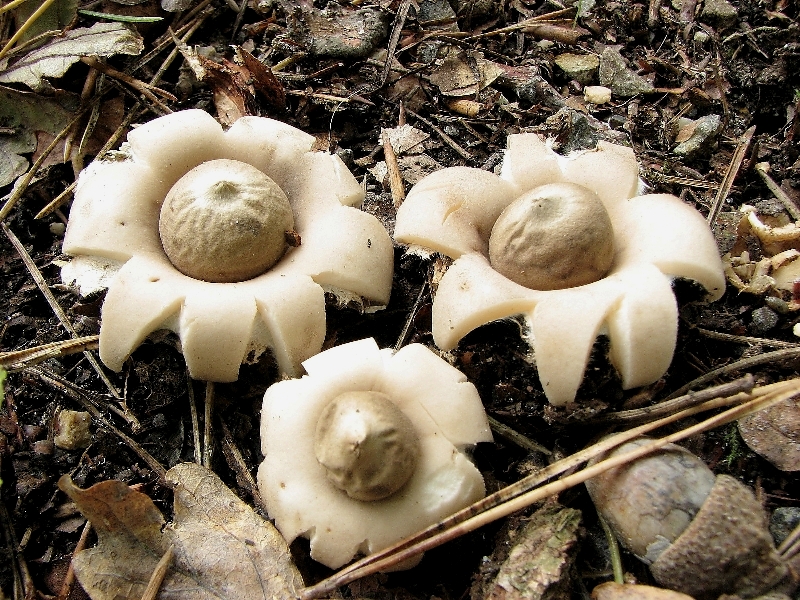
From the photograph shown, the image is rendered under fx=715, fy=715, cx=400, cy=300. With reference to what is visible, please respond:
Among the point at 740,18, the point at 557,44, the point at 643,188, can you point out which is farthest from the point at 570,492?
the point at 740,18

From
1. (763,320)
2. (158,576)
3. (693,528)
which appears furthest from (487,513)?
(763,320)

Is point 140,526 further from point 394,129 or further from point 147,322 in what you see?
point 394,129

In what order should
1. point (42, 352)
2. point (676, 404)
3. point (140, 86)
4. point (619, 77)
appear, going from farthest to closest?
point (619, 77) → point (140, 86) → point (42, 352) → point (676, 404)

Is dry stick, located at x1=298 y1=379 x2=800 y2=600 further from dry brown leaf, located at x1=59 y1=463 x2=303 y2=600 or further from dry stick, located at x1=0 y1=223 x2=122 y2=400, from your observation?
dry stick, located at x1=0 y1=223 x2=122 y2=400

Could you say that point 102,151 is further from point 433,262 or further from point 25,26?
point 433,262

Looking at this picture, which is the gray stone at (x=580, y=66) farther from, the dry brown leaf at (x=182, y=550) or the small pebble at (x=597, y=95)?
the dry brown leaf at (x=182, y=550)

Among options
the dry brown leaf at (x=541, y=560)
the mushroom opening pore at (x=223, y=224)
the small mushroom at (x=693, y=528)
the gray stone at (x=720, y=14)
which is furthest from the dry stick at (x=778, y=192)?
the mushroom opening pore at (x=223, y=224)
